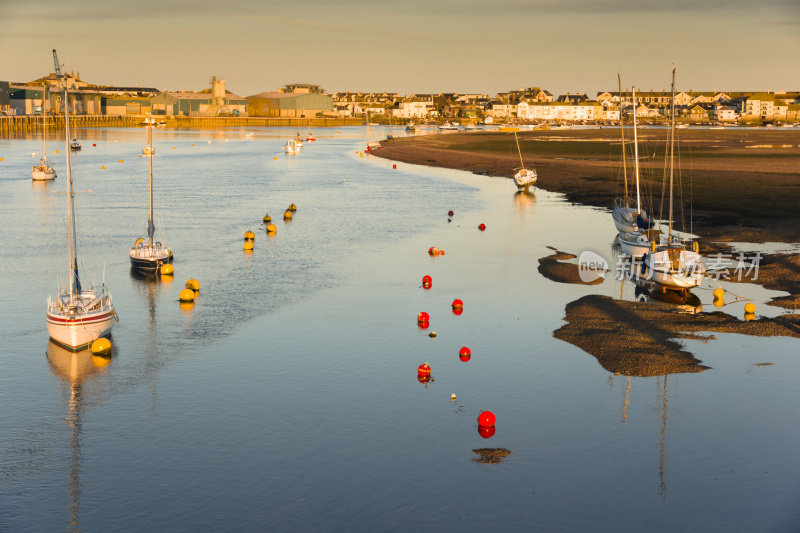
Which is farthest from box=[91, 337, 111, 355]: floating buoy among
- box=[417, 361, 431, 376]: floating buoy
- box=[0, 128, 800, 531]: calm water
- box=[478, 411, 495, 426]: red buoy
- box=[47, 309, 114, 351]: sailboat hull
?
box=[478, 411, 495, 426]: red buoy

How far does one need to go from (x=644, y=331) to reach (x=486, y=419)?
1462 cm

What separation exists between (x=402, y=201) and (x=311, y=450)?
73.4m

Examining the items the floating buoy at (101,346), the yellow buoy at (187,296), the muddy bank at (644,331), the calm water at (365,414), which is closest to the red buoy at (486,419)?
the calm water at (365,414)

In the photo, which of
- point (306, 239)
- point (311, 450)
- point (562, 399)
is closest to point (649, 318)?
point (562, 399)

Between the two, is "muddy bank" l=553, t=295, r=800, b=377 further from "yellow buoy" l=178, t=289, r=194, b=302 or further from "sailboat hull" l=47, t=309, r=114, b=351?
"sailboat hull" l=47, t=309, r=114, b=351

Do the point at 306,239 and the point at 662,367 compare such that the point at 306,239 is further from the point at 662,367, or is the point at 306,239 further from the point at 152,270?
the point at 662,367

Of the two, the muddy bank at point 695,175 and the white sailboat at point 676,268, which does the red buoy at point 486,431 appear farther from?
the muddy bank at point 695,175

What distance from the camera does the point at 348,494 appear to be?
25.3 metres

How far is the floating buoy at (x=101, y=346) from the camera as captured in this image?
38031mm

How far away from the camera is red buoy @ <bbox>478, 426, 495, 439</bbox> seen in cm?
2938

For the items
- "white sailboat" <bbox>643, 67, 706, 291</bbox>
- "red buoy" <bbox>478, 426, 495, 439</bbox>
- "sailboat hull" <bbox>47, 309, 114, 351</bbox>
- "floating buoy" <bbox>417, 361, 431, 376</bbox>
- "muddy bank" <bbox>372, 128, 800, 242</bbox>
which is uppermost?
"muddy bank" <bbox>372, 128, 800, 242</bbox>

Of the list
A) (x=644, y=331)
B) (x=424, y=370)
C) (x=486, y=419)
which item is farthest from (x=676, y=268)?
(x=486, y=419)

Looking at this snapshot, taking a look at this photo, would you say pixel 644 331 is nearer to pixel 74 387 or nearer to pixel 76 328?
pixel 74 387

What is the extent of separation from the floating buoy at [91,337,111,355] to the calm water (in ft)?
1.77
